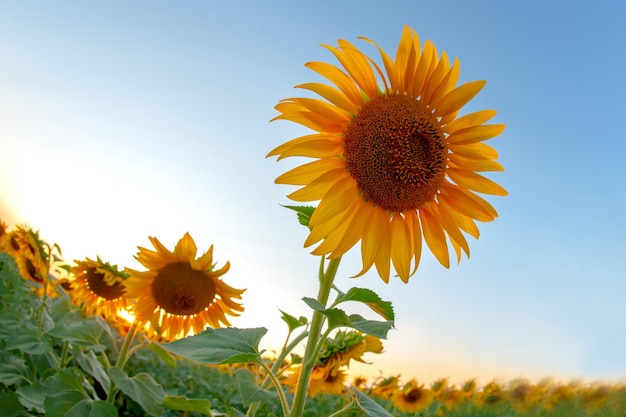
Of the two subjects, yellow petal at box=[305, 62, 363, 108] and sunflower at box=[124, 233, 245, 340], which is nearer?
yellow petal at box=[305, 62, 363, 108]

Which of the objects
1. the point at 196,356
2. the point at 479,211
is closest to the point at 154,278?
the point at 196,356

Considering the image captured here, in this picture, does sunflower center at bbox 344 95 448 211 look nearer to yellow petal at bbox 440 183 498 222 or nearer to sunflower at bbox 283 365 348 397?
yellow petal at bbox 440 183 498 222

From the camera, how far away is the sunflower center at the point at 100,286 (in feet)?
13.8

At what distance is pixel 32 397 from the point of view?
3.33m

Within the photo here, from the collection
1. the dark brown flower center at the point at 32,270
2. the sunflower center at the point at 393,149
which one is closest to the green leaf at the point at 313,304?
the sunflower center at the point at 393,149

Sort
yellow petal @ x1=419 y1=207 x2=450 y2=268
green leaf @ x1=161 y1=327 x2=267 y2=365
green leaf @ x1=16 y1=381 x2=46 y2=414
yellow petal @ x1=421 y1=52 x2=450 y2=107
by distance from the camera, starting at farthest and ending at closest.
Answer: green leaf @ x1=16 y1=381 x2=46 y2=414, yellow petal @ x1=419 y1=207 x2=450 y2=268, yellow petal @ x1=421 y1=52 x2=450 y2=107, green leaf @ x1=161 y1=327 x2=267 y2=365

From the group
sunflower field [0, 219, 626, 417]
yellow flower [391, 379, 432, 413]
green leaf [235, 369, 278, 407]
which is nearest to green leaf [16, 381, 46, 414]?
sunflower field [0, 219, 626, 417]

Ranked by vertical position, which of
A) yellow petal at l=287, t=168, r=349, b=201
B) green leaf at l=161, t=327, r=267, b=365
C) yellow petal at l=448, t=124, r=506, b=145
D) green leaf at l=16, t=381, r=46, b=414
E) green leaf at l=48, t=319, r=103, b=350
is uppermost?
yellow petal at l=448, t=124, r=506, b=145

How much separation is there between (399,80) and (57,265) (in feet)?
10.8

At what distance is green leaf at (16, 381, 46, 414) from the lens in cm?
324

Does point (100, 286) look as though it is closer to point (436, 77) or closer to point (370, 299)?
point (370, 299)

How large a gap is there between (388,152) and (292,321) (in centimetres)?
109

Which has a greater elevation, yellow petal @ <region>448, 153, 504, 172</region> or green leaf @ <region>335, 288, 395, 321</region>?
yellow petal @ <region>448, 153, 504, 172</region>

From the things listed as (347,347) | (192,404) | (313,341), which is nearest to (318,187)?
(313,341)
